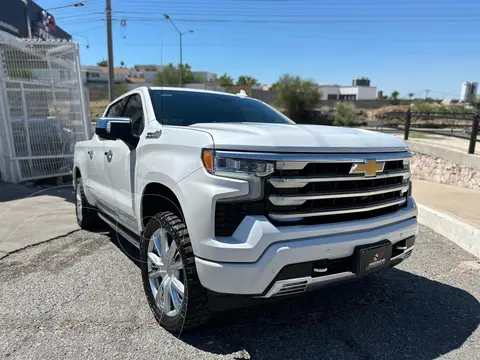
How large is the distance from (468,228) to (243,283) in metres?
3.78

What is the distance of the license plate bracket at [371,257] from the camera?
8.25ft

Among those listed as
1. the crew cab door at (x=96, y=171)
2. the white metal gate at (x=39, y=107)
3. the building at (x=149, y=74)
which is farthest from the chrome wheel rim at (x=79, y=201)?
the building at (x=149, y=74)

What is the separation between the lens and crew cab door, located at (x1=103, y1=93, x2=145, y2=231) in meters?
3.46

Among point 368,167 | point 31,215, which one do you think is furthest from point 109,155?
point 31,215

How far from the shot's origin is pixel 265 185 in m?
2.32

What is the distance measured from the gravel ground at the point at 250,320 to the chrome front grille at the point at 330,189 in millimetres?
641

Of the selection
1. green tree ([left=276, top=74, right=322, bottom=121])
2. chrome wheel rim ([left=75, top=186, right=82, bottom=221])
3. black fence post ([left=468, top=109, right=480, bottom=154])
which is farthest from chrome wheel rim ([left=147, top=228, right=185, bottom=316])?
green tree ([left=276, top=74, right=322, bottom=121])

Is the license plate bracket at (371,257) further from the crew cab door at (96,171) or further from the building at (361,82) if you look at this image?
the building at (361,82)

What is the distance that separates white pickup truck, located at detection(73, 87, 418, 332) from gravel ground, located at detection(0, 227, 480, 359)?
12.0 inches

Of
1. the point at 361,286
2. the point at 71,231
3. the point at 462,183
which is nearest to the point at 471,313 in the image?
the point at 361,286

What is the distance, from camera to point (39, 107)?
8.78m

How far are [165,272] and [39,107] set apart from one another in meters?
7.54

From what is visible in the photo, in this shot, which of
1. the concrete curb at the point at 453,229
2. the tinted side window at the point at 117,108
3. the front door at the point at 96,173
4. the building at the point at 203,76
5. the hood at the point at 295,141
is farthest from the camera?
the building at the point at 203,76

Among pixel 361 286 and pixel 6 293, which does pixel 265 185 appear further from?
pixel 6 293
